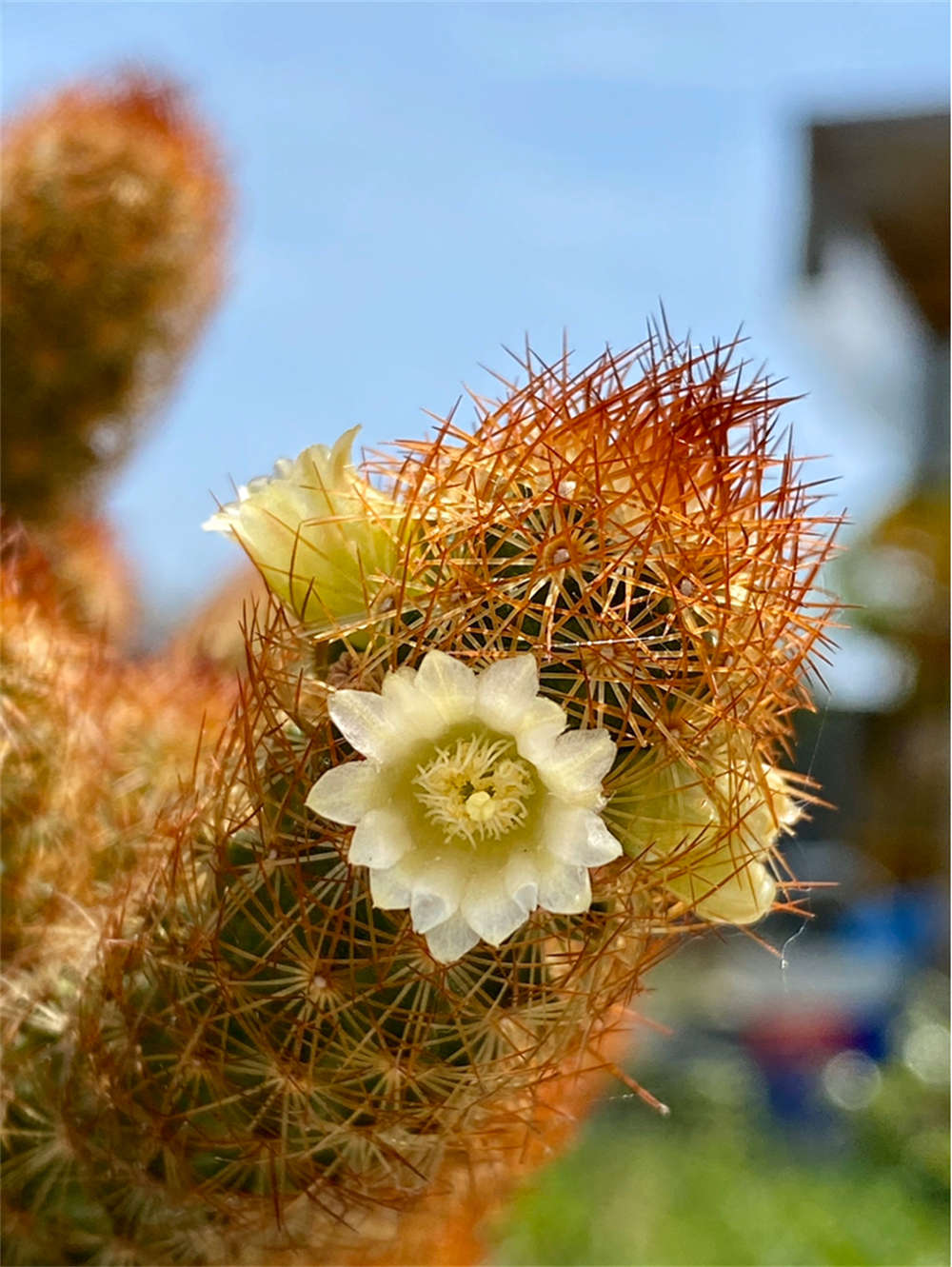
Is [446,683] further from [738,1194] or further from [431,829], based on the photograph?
[738,1194]

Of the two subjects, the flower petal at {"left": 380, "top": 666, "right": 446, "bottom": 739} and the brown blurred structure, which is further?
the brown blurred structure

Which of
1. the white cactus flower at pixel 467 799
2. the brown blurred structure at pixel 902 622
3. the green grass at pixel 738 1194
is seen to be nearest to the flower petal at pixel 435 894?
the white cactus flower at pixel 467 799

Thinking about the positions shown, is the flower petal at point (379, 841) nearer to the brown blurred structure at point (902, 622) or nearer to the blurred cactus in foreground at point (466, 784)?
the blurred cactus in foreground at point (466, 784)

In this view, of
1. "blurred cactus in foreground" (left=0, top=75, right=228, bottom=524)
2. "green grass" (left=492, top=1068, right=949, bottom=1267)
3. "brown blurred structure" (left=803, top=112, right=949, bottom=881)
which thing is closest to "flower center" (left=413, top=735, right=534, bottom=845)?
"blurred cactus in foreground" (left=0, top=75, right=228, bottom=524)

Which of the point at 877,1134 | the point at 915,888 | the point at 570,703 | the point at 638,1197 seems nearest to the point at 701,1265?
the point at 638,1197

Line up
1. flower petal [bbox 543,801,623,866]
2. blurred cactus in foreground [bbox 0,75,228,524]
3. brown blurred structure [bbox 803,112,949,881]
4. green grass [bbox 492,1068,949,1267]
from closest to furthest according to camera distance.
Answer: flower petal [bbox 543,801,623,866]
blurred cactus in foreground [bbox 0,75,228,524]
green grass [bbox 492,1068,949,1267]
brown blurred structure [bbox 803,112,949,881]

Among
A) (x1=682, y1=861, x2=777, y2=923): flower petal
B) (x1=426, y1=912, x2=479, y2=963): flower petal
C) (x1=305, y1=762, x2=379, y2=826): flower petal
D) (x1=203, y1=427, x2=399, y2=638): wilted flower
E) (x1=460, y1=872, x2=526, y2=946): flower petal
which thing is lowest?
(x1=426, y1=912, x2=479, y2=963): flower petal

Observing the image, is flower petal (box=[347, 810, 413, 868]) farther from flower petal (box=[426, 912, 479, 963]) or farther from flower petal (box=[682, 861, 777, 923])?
flower petal (box=[682, 861, 777, 923])

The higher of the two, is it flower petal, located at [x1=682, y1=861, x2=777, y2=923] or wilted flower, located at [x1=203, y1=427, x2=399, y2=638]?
wilted flower, located at [x1=203, y1=427, x2=399, y2=638]
